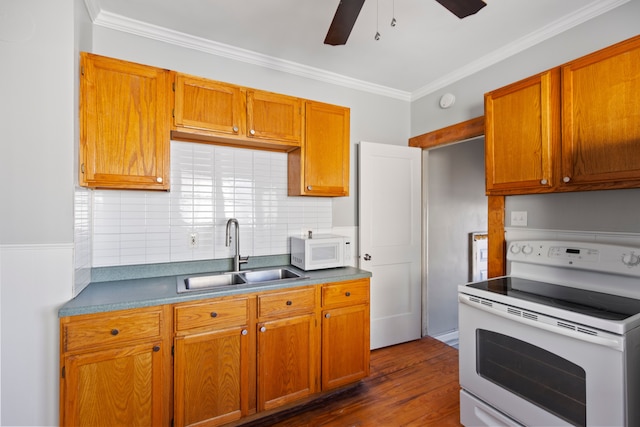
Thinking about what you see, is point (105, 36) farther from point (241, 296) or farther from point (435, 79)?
point (435, 79)

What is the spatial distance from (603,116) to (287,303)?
2133 mm

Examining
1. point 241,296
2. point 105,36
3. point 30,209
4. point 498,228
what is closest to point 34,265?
point 30,209

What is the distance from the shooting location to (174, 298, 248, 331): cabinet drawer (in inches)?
64.8

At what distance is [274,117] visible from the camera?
219 centimetres

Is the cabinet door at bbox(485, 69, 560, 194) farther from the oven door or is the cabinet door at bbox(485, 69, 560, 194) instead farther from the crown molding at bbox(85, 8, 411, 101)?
the crown molding at bbox(85, 8, 411, 101)

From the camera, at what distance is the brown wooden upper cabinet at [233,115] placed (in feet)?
6.28

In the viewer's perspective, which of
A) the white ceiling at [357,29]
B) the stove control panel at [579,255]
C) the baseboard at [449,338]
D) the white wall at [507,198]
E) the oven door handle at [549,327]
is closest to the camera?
the oven door handle at [549,327]

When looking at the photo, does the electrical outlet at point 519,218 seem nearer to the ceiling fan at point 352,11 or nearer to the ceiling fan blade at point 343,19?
the ceiling fan at point 352,11

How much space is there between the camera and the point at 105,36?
196cm

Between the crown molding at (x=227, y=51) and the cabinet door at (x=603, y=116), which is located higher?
the crown molding at (x=227, y=51)

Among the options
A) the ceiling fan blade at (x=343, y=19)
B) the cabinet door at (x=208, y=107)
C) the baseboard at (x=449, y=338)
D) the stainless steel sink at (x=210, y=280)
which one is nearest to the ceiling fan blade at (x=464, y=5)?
the ceiling fan blade at (x=343, y=19)

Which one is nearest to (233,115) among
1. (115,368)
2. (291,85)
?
(291,85)

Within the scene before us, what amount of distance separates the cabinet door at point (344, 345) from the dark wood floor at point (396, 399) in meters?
0.14

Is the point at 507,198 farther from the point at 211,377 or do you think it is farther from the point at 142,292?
the point at 142,292
